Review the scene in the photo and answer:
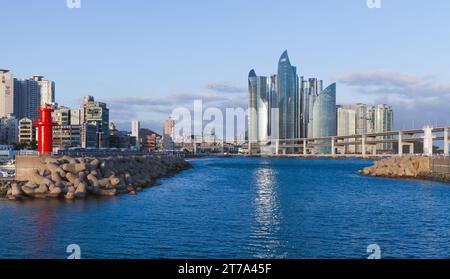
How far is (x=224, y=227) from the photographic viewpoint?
2258 cm

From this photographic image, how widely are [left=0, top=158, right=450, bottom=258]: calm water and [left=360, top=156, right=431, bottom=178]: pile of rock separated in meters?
27.8

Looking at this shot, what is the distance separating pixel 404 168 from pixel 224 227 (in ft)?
155

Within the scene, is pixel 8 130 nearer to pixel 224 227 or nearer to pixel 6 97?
pixel 6 97

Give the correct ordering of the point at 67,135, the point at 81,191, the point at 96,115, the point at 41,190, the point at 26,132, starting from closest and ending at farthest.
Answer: the point at 41,190, the point at 81,191, the point at 26,132, the point at 67,135, the point at 96,115

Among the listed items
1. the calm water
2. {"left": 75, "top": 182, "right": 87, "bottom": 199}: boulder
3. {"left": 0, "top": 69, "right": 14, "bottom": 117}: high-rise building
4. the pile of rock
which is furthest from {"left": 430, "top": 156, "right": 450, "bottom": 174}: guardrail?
{"left": 0, "top": 69, "right": 14, "bottom": 117}: high-rise building

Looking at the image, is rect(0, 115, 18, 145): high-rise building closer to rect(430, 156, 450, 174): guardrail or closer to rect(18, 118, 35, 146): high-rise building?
rect(18, 118, 35, 146): high-rise building

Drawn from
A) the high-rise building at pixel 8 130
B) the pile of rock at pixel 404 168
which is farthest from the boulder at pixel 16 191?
the high-rise building at pixel 8 130

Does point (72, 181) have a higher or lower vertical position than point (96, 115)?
lower

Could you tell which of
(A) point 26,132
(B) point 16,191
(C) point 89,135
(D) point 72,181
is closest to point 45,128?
(D) point 72,181

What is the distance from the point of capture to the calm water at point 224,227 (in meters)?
17.8

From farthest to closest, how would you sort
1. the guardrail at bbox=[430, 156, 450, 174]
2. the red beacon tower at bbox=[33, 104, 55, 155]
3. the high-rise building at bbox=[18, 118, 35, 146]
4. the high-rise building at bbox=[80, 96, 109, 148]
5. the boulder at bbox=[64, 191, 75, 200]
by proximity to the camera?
the high-rise building at bbox=[80, 96, 109, 148] < the high-rise building at bbox=[18, 118, 35, 146] < the guardrail at bbox=[430, 156, 450, 174] < the red beacon tower at bbox=[33, 104, 55, 155] < the boulder at bbox=[64, 191, 75, 200]

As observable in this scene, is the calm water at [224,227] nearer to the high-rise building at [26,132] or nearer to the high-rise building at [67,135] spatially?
the high-rise building at [67,135]

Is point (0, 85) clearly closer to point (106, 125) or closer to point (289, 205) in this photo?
point (106, 125)

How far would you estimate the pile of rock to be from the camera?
61.1 metres
